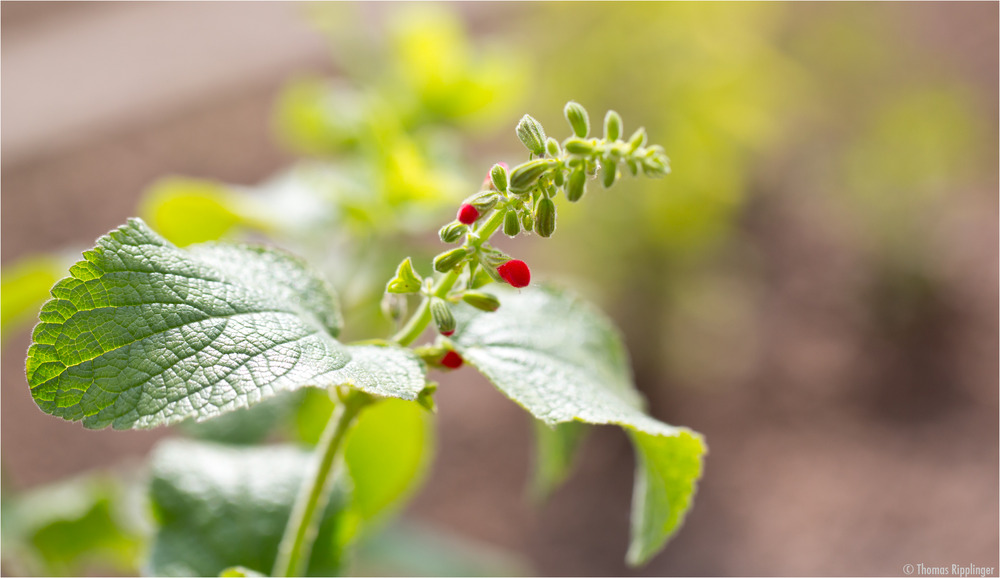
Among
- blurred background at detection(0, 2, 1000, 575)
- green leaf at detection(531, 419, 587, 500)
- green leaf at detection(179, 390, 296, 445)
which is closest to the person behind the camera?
green leaf at detection(531, 419, 587, 500)

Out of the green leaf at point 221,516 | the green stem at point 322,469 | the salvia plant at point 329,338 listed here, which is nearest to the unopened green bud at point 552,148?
the salvia plant at point 329,338

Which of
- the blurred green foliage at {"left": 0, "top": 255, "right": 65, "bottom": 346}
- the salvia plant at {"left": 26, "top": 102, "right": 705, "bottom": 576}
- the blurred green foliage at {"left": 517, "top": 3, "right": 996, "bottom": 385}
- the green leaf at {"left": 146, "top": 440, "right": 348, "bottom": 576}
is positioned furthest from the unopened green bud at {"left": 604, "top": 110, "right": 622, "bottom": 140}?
the blurred green foliage at {"left": 517, "top": 3, "right": 996, "bottom": 385}

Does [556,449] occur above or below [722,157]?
below

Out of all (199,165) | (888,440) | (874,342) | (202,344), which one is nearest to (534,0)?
(199,165)

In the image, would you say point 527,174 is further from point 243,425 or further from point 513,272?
point 243,425

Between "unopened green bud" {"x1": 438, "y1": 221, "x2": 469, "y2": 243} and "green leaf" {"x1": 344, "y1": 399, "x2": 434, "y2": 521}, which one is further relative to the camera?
"green leaf" {"x1": 344, "y1": 399, "x2": 434, "y2": 521}

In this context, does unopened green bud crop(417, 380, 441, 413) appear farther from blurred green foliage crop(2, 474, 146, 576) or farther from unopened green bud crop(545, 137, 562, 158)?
blurred green foliage crop(2, 474, 146, 576)

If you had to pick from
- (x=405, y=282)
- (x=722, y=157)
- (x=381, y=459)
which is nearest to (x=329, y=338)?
(x=405, y=282)
